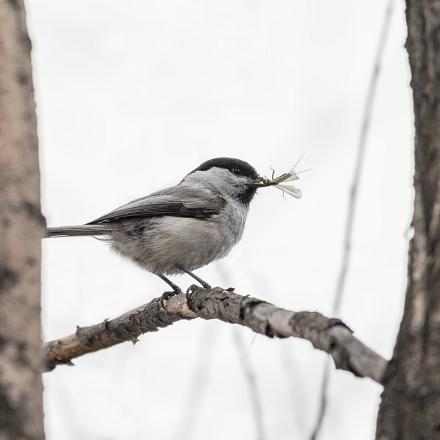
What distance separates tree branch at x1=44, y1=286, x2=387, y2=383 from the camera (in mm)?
1604

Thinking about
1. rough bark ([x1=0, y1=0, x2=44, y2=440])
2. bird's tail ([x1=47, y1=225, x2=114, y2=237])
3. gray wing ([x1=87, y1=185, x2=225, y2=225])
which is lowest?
rough bark ([x1=0, y1=0, x2=44, y2=440])

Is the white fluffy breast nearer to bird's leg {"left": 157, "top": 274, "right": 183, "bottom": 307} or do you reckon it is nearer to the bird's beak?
bird's leg {"left": 157, "top": 274, "right": 183, "bottom": 307}

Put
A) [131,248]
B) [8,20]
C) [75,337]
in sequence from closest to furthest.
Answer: [8,20], [75,337], [131,248]

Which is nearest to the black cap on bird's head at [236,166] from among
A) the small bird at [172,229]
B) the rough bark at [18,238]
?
the small bird at [172,229]

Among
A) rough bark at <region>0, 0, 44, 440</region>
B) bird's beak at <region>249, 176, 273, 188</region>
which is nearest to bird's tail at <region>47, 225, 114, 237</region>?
bird's beak at <region>249, 176, 273, 188</region>

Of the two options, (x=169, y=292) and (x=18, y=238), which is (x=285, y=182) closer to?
(x=169, y=292)

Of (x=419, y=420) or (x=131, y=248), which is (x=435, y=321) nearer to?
(x=419, y=420)

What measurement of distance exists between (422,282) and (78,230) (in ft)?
12.5

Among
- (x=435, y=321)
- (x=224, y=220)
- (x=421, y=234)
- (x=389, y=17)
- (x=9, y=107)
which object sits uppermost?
(x=224, y=220)

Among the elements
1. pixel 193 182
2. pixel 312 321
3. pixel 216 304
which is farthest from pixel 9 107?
pixel 193 182

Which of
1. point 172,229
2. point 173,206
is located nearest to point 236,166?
point 173,206

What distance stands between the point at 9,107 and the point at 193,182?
14.8ft

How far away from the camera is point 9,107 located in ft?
5.04

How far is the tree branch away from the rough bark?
2.27 ft
